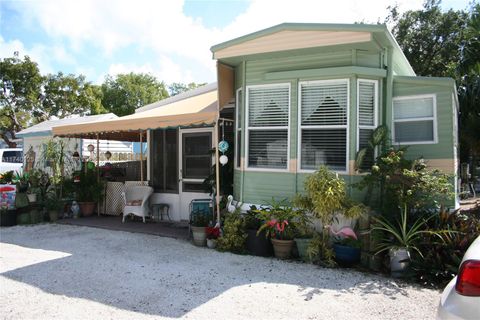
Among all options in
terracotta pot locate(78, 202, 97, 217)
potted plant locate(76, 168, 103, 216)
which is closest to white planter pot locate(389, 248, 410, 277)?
potted plant locate(76, 168, 103, 216)

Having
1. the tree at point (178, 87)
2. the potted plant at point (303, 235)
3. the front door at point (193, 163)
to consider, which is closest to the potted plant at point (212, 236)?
the potted plant at point (303, 235)

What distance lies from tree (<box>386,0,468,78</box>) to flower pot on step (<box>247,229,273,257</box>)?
59.9 ft

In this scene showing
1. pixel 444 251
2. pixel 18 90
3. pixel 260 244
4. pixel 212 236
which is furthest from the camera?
pixel 18 90

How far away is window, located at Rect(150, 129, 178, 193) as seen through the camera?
9.76 m

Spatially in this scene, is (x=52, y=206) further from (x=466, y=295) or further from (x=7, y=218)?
(x=466, y=295)

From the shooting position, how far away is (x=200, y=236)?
6.95m

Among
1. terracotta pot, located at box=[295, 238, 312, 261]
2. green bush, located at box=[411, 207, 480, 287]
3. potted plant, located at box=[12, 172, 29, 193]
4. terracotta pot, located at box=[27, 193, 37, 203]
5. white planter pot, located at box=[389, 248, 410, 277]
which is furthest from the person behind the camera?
potted plant, located at box=[12, 172, 29, 193]

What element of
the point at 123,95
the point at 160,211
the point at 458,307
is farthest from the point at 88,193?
the point at 123,95

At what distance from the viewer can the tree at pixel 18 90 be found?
81.3 ft

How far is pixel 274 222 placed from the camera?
612 centimetres

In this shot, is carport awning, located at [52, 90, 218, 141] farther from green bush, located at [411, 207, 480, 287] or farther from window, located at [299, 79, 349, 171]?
green bush, located at [411, 207, 480, 287]

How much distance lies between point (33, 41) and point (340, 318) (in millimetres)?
9895

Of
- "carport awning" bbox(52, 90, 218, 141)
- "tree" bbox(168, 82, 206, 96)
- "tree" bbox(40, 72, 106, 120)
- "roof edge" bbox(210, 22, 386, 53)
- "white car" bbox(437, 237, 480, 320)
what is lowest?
"white car" bbox(437, 237, 480, 320)

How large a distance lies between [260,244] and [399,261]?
7.22 ft
